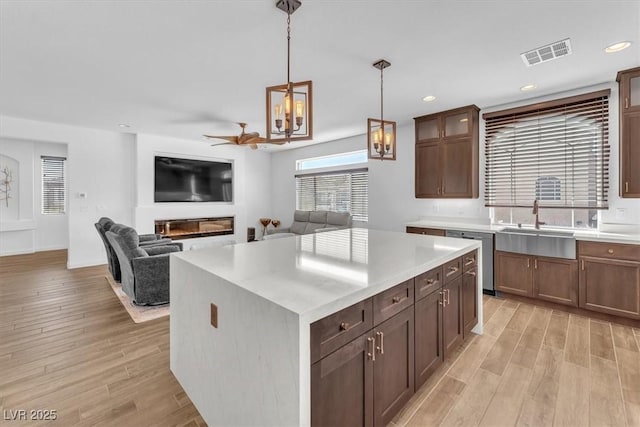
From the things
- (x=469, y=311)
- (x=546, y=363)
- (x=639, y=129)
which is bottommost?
(x=546, y=363)

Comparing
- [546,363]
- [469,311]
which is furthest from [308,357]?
[546,363]

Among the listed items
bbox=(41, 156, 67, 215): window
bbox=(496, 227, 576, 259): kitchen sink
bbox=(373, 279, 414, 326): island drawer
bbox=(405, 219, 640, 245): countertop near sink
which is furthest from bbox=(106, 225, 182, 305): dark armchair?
bbox=(41, 156, 67, 215): window

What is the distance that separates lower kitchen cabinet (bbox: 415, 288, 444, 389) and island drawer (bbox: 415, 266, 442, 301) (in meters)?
0.03

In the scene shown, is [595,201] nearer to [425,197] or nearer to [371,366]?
[425,197]

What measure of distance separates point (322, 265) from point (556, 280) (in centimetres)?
A: 324

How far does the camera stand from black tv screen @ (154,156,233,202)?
20.4ft

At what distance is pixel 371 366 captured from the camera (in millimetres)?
1409

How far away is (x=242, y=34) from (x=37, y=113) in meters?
4.35

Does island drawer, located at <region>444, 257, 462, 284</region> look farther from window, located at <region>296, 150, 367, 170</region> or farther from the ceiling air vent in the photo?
window, located at <region>296, 150, 367, 170</region>

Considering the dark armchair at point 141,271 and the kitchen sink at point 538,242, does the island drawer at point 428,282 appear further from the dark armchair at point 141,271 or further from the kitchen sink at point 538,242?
the dark armchair at point 141,271

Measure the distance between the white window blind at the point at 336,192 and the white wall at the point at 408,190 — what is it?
0.22 meters

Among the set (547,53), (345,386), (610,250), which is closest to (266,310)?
(345,386)

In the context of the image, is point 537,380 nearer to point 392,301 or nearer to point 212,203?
point 392,301

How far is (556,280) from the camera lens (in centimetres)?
335
